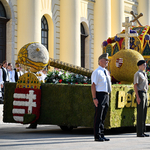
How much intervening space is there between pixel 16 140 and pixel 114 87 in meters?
2.59

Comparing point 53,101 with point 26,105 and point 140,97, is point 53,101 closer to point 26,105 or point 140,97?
point 26,105

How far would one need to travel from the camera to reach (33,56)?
1037cm

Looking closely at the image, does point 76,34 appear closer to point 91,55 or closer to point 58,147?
point 91,55

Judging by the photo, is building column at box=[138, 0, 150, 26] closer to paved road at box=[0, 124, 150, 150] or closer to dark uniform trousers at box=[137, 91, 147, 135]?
paved road at box=[0, 124, 150, 150]

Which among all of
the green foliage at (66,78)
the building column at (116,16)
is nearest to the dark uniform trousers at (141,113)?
the green foliage at (66,78)

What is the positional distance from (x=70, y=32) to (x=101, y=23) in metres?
4.37

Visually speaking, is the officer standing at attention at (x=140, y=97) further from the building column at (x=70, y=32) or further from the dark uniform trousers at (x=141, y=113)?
the building column at (x=70, y=32)

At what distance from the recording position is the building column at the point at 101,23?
28.9m

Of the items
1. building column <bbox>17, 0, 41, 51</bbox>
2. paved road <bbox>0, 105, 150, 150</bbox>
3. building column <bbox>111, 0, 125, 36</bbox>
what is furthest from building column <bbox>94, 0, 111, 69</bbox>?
paved road <bbox>0, 105, 150, 150</bbox>

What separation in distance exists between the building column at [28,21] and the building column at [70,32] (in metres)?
3.38

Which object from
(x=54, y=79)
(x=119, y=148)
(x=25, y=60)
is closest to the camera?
(x=119, y=148)

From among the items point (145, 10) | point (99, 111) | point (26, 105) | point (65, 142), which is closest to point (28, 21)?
point (26, 105)

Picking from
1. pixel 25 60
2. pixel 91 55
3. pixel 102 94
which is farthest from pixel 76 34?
pixel 102 94

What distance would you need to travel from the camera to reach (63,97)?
10180mm
